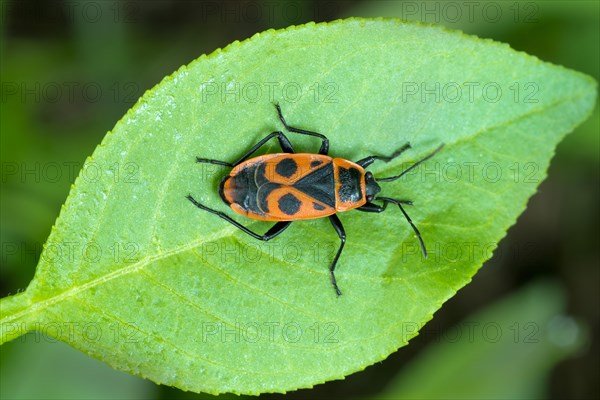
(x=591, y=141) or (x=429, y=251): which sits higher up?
Result: (x=429, y=251)

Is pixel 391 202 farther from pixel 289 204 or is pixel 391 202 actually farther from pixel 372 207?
pixel 289 204

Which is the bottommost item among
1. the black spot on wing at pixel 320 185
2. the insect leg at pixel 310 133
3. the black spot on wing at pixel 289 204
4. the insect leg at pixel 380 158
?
the black spot on wing at pixel 289 204

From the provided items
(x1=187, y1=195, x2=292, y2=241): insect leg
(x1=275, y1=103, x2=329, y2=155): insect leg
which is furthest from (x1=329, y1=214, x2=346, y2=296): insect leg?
(x1=275, y1=103, x2=329, y2=155): insect leg

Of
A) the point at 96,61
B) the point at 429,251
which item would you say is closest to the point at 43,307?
the point at 429,251

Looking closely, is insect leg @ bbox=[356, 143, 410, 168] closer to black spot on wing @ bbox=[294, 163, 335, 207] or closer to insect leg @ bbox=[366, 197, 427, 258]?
insect leg @ bbox=[366, 197, 427, 258]

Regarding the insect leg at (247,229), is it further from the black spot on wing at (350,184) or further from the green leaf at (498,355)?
the green leaf at (498,355)

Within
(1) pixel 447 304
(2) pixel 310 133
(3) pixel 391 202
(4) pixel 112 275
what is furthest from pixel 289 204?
(1) pixel 447 304

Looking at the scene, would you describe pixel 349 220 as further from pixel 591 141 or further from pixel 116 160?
pixel 591 141

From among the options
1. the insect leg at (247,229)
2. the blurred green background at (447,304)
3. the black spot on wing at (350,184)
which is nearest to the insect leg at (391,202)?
the black spot on wing at (350,184)

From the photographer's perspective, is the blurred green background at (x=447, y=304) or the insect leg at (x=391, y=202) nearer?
the insect leg at (x=391, y=202)
